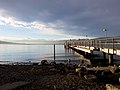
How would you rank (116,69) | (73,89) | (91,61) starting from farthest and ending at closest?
1. (91,61)
2. (116,69)
3. (73,89)

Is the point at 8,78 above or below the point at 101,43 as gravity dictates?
below

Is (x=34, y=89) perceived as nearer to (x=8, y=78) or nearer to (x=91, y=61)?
(x=8, y=78)

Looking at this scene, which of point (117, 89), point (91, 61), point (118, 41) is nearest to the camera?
point (117, 89)

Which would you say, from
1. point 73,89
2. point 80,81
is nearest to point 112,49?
point 80,81

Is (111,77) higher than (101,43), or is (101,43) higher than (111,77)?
(101,43)

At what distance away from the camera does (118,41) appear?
24484mm

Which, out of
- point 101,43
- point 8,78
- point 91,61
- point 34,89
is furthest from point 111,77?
point 91,61

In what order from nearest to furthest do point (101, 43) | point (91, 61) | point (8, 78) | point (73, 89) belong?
point (73, 89) < point (8, 78) < point (101, 43) < point (91, 61)

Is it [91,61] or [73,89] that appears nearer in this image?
[73,89]

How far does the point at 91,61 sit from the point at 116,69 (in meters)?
13.0

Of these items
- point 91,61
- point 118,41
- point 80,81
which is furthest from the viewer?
point 91,61

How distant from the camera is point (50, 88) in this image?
16.5m

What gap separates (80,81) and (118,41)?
310 inches

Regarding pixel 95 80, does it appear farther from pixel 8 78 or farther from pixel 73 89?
pixel 8 78
